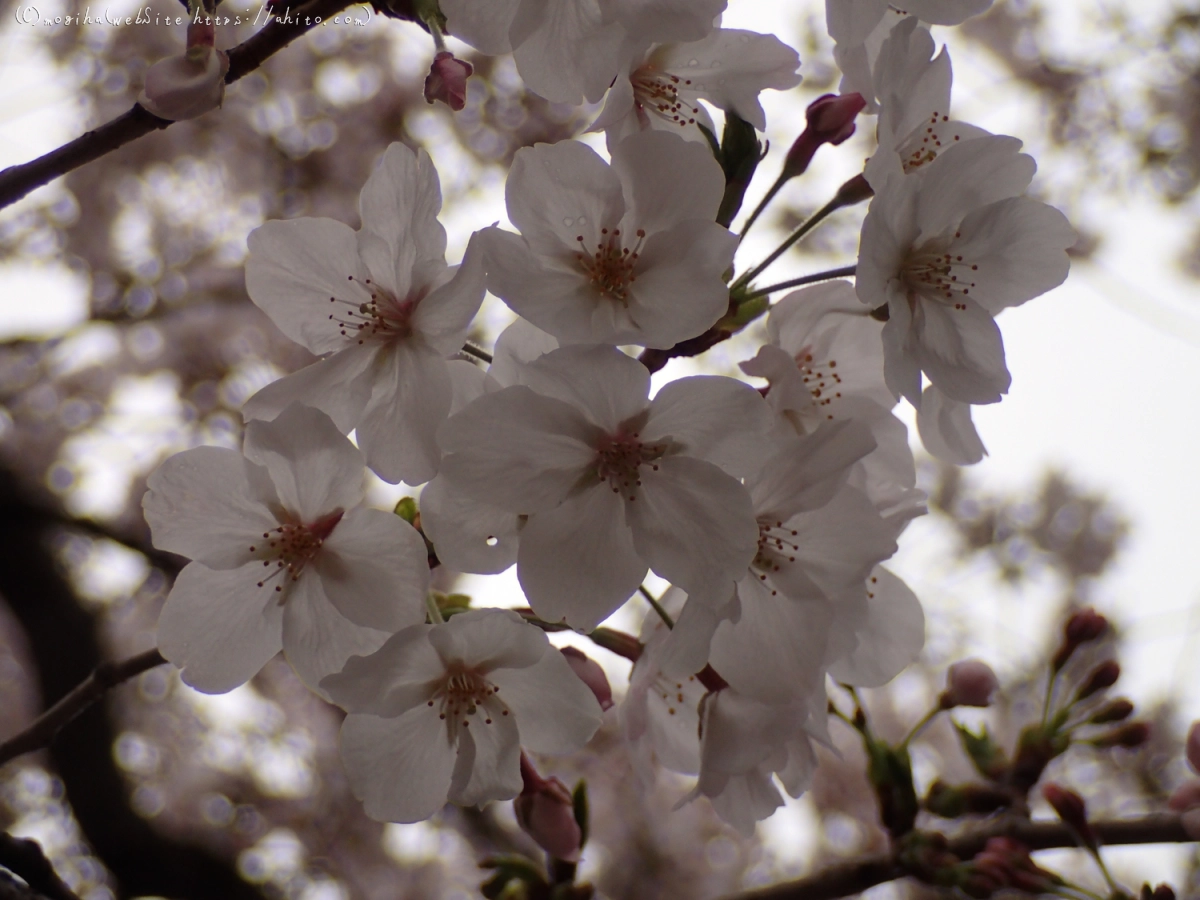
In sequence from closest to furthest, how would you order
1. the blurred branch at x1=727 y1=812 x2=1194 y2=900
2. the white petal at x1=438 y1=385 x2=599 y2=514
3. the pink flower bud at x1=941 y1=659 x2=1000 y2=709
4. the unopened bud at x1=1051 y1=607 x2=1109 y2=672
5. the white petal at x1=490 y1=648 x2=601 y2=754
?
the white petal at x1=438 y1=385 x2=599 y2=514
the white petal at x1=490 y1=648 x2=601 y2=754
the blurred branch at x1=727 y1=812 x2=1194 y2=900
the pink flower bud at x1=941 y1=659 x2=1000 y2=709
the unopened bud at x1=1051 y1=607 x2=1109 y2=672

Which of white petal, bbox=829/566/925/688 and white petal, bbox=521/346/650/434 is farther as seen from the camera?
white petal, bbox=829/566/925/688

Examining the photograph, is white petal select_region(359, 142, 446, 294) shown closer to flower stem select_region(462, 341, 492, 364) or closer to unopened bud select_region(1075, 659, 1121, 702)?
flower stem select_region(462, 341, 492, 364)

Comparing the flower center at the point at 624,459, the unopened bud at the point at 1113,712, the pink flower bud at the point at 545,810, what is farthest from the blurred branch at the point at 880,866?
the flower center at the point at 624,459

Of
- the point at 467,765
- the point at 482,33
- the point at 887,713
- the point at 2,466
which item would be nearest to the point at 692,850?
the point at 887,713

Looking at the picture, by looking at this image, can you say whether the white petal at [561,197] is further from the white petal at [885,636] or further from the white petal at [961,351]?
the white petal at [885,636]

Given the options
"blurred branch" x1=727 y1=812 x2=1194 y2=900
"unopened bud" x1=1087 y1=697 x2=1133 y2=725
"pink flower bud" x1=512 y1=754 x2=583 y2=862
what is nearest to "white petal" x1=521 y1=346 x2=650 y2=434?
"pink flower bud" x1=512 y1=754 x2=583 y2=862

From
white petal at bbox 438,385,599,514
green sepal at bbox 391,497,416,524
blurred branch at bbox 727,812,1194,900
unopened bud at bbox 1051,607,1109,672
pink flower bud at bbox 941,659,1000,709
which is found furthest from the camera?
unopened bud at bbox 1051,607,1109,672

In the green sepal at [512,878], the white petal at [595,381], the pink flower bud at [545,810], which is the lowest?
the green sepal at [512,878]
